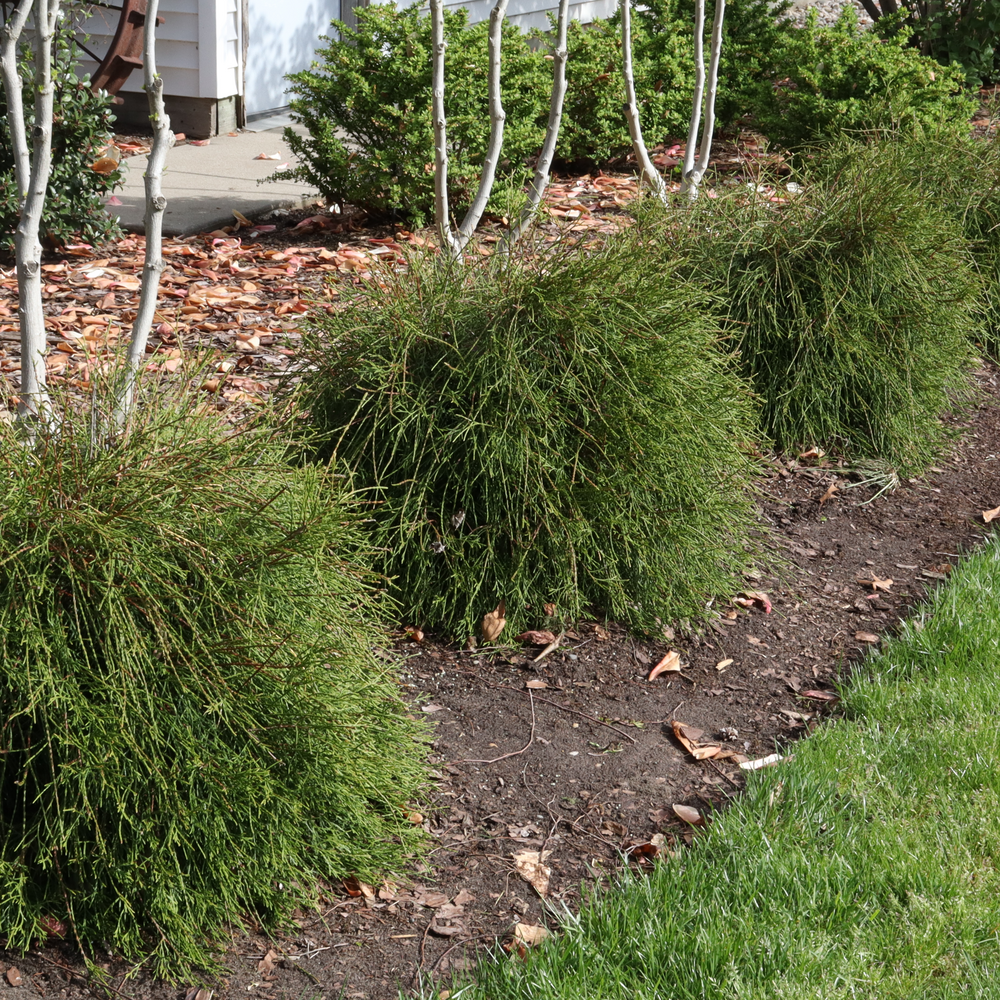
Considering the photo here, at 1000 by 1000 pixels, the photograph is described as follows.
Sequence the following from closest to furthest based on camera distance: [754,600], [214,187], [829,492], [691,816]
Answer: [691,816] < [754,600] < [829,492] < [214,187]

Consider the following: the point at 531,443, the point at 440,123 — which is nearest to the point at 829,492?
the point at 531,443

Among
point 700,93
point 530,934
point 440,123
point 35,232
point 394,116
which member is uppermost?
point 700,93

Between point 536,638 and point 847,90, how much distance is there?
5715 mm

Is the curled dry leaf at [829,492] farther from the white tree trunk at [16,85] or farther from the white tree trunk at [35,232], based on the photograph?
the white tree trunk at [16,85]

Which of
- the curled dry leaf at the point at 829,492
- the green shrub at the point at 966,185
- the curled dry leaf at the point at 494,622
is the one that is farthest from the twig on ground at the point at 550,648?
the green shrub at the point at 966,185

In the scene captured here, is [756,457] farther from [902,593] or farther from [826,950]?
[826,950]

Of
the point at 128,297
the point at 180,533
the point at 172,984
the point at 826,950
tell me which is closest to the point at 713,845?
the point at 826,950

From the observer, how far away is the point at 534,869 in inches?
107

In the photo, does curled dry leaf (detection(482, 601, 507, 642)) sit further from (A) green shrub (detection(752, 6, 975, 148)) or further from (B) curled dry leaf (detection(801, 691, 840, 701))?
(A) green shrub (detection(752, 6, 975, 148))

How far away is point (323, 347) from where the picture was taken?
4.05m

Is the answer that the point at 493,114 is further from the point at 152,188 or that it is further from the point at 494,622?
the point at 494,622

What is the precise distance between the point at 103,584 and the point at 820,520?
3131 mm

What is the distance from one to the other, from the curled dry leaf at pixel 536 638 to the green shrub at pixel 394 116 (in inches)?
140

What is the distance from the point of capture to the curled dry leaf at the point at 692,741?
318 cm
